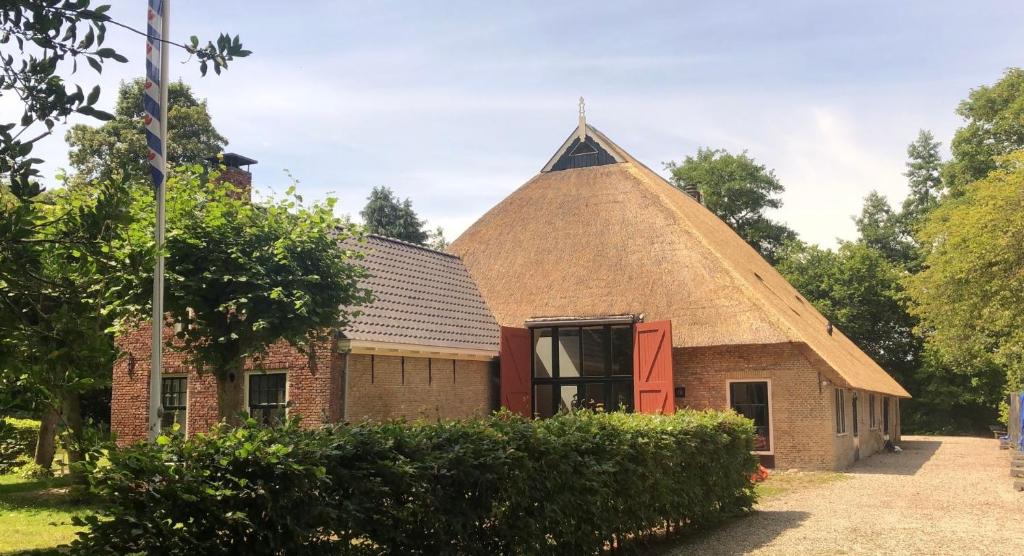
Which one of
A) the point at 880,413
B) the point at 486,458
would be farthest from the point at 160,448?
the point at 880,413

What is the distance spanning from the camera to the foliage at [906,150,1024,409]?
21.8 m

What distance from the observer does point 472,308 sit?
21594 mm

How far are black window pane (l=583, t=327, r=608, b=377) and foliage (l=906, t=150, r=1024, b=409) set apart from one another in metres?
10.6

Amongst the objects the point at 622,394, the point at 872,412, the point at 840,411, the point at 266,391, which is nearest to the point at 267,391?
the point at 266,391

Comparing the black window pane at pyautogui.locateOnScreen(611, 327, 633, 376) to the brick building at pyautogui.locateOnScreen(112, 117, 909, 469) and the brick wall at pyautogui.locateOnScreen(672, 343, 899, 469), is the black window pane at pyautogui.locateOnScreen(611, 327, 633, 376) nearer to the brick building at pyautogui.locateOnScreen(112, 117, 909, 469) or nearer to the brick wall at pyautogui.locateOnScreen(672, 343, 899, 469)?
the brick building at pyautogui.locateOnScreen(112, 117, 909, 469)

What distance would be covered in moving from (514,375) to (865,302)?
87.4 ft

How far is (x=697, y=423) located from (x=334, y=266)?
5936 mm

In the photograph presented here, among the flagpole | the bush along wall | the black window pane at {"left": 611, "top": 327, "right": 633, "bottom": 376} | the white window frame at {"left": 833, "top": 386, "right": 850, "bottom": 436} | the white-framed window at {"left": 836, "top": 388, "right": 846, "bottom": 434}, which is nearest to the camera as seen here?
the bush along wall

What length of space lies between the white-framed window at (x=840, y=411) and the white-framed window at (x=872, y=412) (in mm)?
5161

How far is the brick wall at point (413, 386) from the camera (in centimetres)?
1608

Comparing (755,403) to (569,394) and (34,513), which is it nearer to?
(569,394)

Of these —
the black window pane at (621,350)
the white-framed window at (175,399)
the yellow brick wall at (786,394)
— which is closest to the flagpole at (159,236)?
the white-framed window at (175,399)

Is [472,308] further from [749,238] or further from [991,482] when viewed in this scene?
[749,238]

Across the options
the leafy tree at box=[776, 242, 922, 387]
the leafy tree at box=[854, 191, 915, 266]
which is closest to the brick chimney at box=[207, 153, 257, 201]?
the leafy tree at box=[776, 242, 922, 387]
